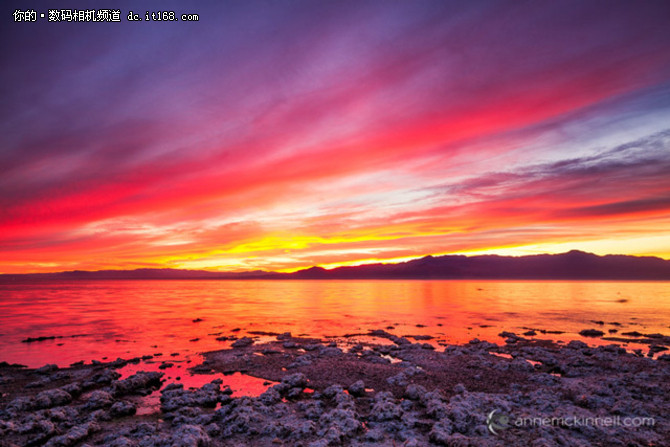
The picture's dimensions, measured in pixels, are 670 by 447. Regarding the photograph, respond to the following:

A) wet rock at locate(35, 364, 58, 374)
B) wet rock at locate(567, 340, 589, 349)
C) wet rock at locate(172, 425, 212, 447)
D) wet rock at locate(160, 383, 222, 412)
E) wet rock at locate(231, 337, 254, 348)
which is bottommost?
wet rock at locate(231, 337, 254, 348)

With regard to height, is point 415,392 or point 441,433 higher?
point 441,433

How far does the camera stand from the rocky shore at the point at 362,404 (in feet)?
26.3

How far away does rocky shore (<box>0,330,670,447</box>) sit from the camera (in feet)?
26.3

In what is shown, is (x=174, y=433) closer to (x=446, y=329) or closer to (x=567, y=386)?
(x=567, y=386)

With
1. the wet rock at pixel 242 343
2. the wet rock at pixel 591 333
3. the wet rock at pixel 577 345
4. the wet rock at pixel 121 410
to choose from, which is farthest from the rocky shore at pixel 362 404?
the wet rock at pixel 591 333

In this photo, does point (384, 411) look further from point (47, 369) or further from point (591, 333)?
point (591, 333)

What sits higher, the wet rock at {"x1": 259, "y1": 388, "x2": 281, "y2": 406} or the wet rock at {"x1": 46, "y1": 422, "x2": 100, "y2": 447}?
the wet rock at {"x1": 46, "y1": 422, "x2": 100, "y2": 447}

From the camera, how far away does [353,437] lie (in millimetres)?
8117

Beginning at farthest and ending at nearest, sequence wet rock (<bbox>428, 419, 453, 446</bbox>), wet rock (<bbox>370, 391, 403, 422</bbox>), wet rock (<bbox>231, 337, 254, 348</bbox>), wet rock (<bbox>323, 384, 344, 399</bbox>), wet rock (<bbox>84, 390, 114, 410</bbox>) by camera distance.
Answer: wet rock (<bbox>231, 337, 254, 348</bbox>)
wet rock (<bbox>323, 384, 344, 399</bbox>)
wet rock (<bbox>84, 390, 114, 410</bbox>)
wet rock (<bbox>370, 391, 403, 422</bbox>)
wet rock (<bbox>428, 419, 453, 446</bbox>)

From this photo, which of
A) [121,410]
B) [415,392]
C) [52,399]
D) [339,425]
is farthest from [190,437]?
[415,392]

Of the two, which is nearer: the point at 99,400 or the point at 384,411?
the point at 384,411

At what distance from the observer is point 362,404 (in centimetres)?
1035

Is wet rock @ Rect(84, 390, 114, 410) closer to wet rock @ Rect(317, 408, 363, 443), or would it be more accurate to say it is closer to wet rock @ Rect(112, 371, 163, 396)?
wet rock @ Rect(112, 371, 163, 396)

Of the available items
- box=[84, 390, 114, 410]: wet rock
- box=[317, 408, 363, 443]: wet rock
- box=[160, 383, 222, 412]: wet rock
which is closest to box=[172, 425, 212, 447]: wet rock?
A: box=[160, 383, 222, 412]: wet rock
